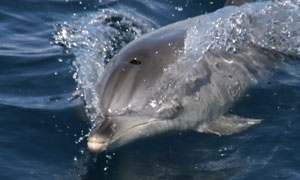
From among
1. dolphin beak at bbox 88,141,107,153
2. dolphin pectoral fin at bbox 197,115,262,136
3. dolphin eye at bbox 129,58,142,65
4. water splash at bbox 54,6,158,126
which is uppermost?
water splash at bbox 54,6,158,126

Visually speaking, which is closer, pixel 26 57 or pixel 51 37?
pixel 26 57

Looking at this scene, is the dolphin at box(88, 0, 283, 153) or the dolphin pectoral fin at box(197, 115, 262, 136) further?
the dolphin pectoral fin at box(197, 115, 262, 136)

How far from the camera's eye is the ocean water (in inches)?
294

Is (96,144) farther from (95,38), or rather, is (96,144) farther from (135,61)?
(95,38)

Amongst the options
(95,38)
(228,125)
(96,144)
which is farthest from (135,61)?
(95,38)

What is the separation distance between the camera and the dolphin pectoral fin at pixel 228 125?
813 centimetres

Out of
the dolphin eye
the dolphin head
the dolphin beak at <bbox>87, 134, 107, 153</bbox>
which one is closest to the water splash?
the dolphin head

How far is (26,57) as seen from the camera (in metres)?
10.3

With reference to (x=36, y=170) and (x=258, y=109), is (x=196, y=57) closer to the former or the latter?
(x=258, y=109)

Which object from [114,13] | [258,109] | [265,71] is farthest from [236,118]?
[114,13]

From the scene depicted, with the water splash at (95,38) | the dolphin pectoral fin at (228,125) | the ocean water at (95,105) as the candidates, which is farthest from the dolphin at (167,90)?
the water splash at (95,38)

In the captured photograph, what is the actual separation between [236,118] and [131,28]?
3.45 meters

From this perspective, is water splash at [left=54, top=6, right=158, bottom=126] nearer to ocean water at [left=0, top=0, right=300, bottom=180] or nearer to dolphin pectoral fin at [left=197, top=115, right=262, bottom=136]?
ocean water at [left=0, top=0, right=300, bottom=180]

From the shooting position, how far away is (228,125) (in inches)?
325
